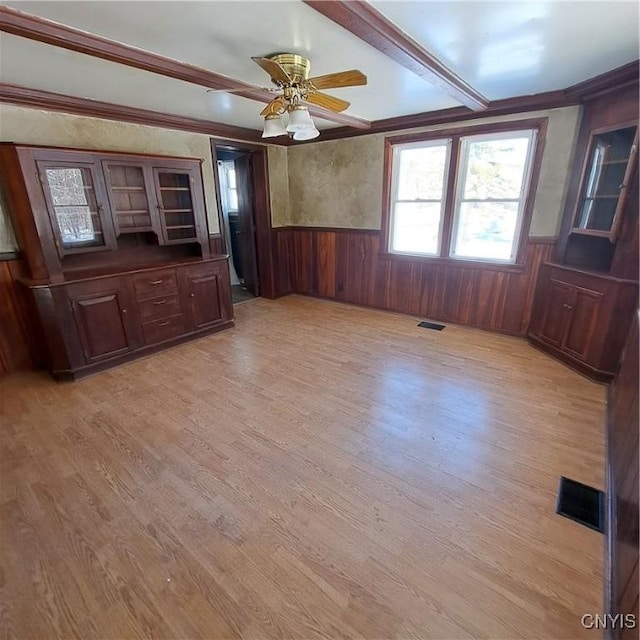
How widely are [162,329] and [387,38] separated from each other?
300cm

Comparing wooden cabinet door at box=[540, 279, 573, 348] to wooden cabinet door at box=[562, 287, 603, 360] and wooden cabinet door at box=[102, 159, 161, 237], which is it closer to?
wooden cabinet door at box=[562, 287, 603, 360]

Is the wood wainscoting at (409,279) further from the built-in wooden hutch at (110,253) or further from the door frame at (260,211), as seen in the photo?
the built-in wooden hutch at (110,253)

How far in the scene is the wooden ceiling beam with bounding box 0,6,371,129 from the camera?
1670mm

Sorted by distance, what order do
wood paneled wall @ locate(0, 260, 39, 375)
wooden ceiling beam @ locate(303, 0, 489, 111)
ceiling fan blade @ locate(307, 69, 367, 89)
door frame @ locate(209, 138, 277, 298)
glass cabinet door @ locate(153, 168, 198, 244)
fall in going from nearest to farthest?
wooden ceiling beam @ locate(303, 0, 489, 111) → ceiling fan blade @ locate(307, 69, 367, 89) → wood paneled wall @ locate(0, 260, 39, 375) → glass cabinet door @ locate(153, 168, 198, 244) → door frame @ locate(209, 138, 277, 298)

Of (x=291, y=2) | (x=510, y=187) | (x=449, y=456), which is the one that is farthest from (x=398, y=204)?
(x=449, y=456)

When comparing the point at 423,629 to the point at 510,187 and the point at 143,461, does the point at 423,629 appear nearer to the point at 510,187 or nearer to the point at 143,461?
the point at 143,461

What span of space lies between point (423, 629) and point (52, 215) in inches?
139

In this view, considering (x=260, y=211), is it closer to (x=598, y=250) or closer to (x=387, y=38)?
(x=387, y=38)

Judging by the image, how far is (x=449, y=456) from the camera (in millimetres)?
2010

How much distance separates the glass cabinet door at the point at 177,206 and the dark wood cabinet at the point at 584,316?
3624mm

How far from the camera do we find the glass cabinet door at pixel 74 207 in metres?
2.73

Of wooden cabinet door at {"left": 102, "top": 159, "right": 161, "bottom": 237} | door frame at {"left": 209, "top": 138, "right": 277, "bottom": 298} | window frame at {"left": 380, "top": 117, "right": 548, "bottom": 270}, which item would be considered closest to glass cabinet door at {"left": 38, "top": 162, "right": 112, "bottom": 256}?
wooden cabinet door at {"left": 102, "top": 159, "right": 161, "bottom": 237}

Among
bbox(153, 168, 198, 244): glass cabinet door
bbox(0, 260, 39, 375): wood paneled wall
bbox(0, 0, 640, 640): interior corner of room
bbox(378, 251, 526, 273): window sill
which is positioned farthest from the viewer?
bbox(378, 251, 526, 273): window sill

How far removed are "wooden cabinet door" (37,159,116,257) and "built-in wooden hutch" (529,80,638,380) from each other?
4.14m
